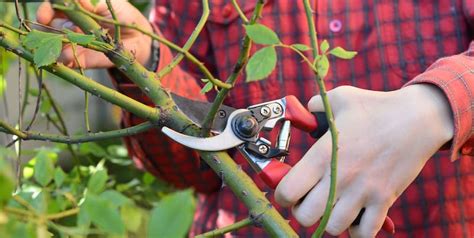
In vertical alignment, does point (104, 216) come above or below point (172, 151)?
above

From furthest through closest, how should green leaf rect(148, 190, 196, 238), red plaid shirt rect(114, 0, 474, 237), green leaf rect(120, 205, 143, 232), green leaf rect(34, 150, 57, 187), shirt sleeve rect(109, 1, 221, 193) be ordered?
shirt sleeve rect(109, 1, 221, 193) → red plaid shirt rect(114, 0, 474, 237) → green leaf rect(34, 150, 57, 187) → green leaf rect(120, 205, 143, 232) → green leaf rect(148, 190, 196, 238)

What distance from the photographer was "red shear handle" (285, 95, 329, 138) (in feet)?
2.85

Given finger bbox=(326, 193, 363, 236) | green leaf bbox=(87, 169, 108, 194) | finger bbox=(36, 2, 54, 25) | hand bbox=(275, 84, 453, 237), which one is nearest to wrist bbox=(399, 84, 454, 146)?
hand bbox=(275, 84, 453, 237)

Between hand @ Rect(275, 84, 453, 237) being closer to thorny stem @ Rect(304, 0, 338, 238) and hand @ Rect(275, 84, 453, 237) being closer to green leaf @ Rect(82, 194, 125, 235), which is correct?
thorny stem @ Rect(304, 0, 338, 238)

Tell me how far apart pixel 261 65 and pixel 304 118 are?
A: 29 centimetres

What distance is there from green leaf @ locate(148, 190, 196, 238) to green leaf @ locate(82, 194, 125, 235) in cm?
3

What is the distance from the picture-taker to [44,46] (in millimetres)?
693

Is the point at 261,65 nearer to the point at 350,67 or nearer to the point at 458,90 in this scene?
the point at 458,90

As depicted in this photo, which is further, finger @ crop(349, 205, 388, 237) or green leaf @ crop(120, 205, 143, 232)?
finger @ crop(349, 205, 388, 237)

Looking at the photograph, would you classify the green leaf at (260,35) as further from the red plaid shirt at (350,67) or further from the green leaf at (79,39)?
the red plaid shirt at (350,67)

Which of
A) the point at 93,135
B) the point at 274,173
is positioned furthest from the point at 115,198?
the point at 274,173

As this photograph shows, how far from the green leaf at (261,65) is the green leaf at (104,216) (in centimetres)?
21

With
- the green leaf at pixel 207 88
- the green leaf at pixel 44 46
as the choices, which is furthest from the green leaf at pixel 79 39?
the green leaf at pixel 207 88

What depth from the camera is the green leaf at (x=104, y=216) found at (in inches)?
15.6
